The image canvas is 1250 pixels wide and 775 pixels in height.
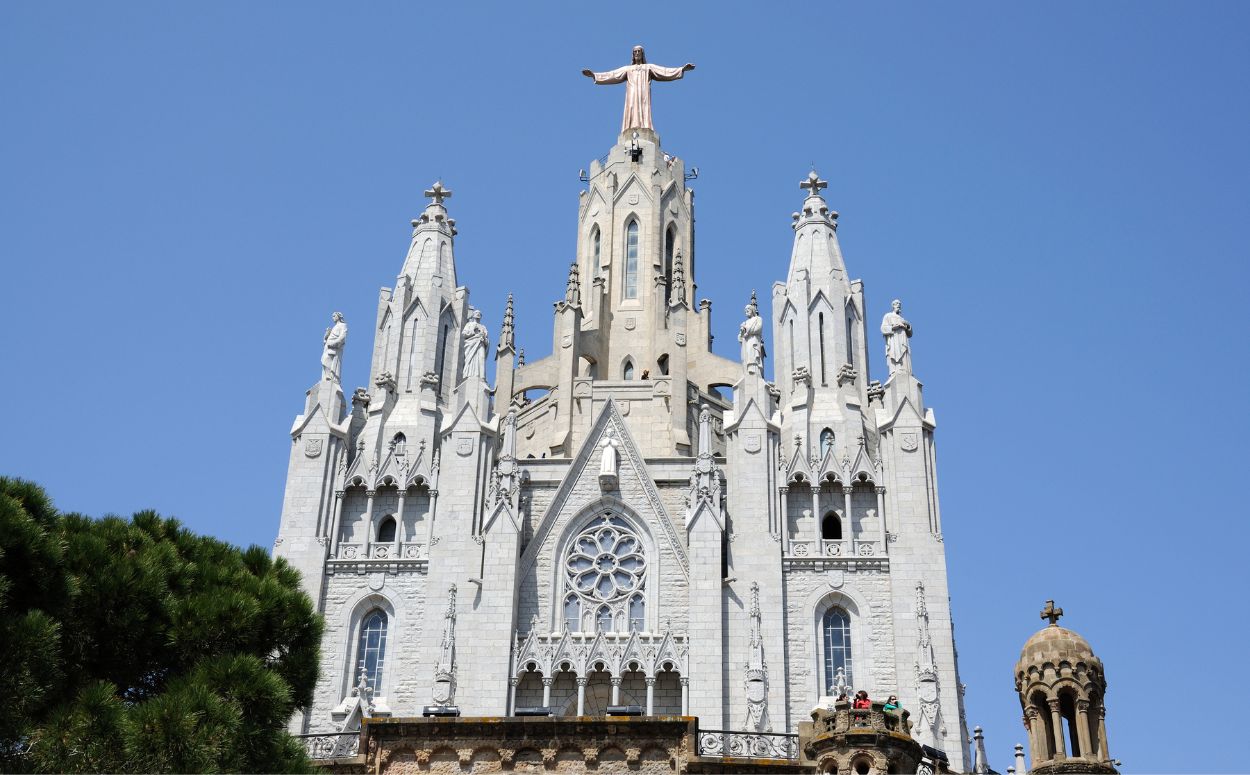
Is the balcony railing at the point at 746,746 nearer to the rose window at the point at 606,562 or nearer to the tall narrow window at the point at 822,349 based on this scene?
the rose window at the point at 606,562

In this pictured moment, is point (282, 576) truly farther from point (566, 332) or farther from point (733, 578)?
point (566, 332)

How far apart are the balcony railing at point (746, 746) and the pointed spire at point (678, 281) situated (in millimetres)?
24375

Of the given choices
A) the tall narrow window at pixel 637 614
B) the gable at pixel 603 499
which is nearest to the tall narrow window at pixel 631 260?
the gable at pixel 603 499

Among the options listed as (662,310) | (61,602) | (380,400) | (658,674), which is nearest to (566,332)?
(662,310)

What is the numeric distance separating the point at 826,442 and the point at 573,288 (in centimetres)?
1312

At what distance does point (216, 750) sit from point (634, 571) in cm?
2381

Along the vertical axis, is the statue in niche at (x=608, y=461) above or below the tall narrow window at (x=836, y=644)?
above

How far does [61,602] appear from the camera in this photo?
22.6 metres

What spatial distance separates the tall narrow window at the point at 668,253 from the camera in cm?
5662

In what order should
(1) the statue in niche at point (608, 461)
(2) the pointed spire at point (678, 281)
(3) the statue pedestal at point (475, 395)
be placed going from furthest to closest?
(2) the pointed spire at point (678, 281)
(3) the statue pedestal at point (475, 395)
(1) the statue in niche at point (608, 461)

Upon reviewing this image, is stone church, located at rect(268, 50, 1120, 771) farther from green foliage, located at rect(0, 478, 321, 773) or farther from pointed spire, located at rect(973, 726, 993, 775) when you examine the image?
green foliage, located at rect(0, 478, 321, 773)

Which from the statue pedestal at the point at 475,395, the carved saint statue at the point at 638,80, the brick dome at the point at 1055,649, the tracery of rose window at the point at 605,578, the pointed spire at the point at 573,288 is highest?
the carved saint statue at the point at 638,80

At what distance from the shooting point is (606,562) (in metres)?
44.9

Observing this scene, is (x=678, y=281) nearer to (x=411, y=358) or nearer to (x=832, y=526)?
(x=411, y=358)
